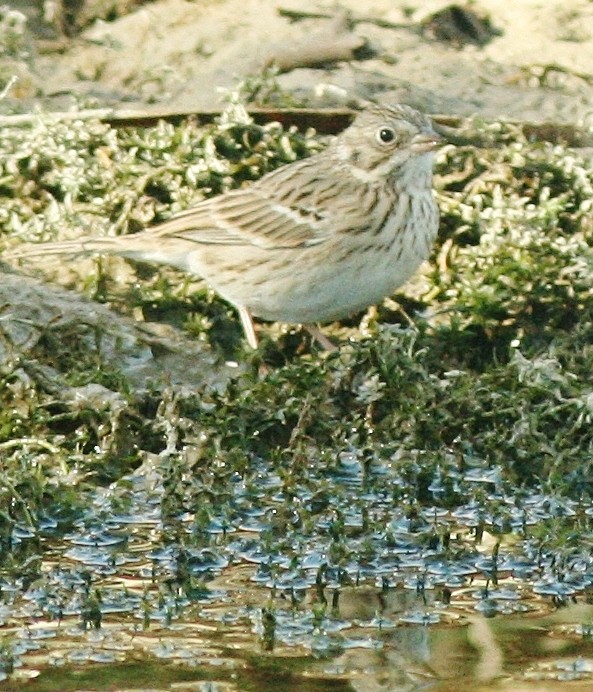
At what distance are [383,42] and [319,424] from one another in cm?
408

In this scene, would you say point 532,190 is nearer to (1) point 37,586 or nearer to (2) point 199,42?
(2) point 199,42

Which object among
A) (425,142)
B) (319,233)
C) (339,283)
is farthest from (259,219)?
(425,142)

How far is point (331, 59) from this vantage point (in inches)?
402

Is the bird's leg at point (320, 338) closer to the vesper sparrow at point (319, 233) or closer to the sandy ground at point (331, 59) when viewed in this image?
the vesper sparrow at point (319, 233)

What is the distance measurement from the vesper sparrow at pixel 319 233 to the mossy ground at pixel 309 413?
0.22 metres

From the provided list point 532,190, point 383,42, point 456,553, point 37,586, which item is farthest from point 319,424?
point 383,42

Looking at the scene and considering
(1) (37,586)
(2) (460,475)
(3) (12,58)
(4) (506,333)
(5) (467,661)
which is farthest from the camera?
(3) (12,58)

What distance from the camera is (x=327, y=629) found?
5391 mm

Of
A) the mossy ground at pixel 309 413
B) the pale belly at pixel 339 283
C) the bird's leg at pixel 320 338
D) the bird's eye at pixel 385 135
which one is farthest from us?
the bird's eye at pixel 385 135

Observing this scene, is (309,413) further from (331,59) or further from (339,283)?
(331,59)

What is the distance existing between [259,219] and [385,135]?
707 mm

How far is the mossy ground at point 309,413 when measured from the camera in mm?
5973

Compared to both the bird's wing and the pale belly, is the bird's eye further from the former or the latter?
the pale belly

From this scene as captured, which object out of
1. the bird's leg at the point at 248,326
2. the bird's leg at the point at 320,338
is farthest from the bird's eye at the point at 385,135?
the bird's leg at the point at 248,326
